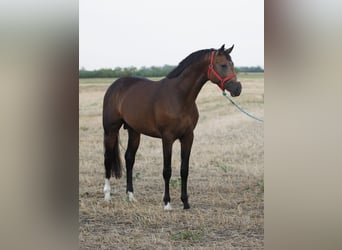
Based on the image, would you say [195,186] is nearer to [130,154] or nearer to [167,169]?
[167,169]

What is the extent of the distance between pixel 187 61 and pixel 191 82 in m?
0.13

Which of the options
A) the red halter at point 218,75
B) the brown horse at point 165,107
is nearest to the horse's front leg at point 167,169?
the brown horse at point 165,107

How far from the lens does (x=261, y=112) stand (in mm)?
2459

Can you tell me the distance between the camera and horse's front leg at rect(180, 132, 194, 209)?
2.51 metres

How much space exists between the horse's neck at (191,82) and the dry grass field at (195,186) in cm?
4

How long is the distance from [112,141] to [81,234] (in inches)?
21.7

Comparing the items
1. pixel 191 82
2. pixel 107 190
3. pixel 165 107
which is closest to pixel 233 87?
pixel 191 82

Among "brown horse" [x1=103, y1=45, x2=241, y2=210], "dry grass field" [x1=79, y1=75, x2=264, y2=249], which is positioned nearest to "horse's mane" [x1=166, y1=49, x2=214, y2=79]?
"brown horse" [x1=103, y1=45, x2=241, y2=210]

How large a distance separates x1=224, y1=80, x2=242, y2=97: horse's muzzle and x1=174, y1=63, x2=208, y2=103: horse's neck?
14 cm

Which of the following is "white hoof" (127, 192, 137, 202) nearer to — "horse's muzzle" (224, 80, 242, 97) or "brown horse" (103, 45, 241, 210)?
"brown horse" (103, 45, 241, 210)

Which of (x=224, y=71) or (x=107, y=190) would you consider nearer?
(x=224, y=71)

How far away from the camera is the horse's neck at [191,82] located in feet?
8.16

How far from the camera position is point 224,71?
2420 mm

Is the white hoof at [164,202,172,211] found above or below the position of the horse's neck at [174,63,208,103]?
below
